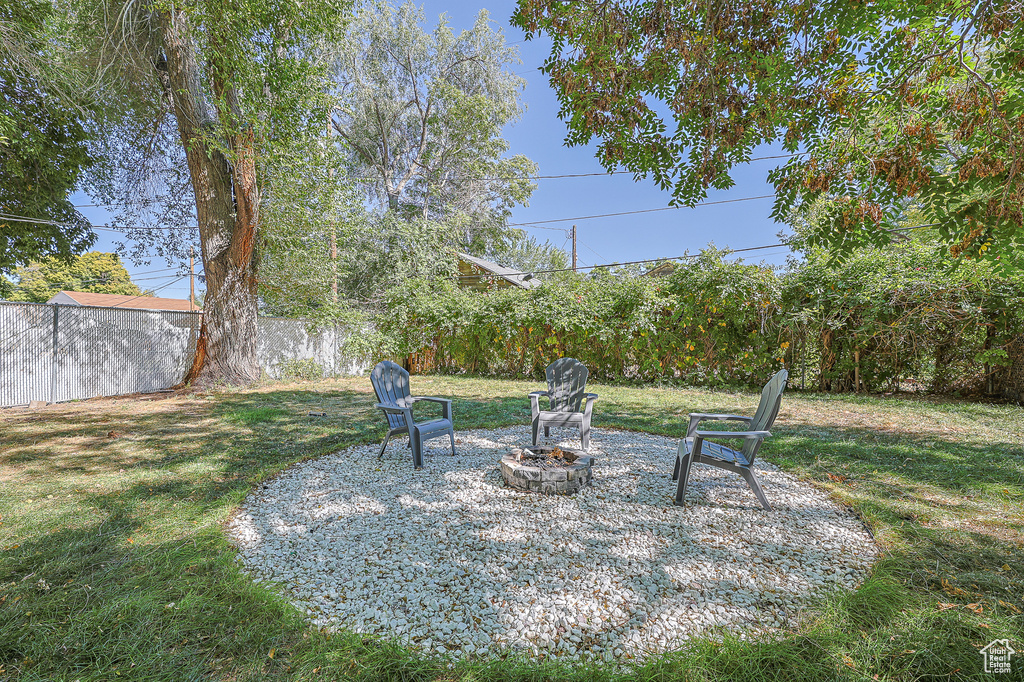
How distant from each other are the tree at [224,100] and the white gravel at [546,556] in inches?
257

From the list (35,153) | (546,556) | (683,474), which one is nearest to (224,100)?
(35,153)

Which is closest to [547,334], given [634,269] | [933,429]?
[634,269]

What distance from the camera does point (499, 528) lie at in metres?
2.58

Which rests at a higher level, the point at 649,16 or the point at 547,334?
the point at 649,16

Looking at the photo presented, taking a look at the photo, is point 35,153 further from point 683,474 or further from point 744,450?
point 744,450

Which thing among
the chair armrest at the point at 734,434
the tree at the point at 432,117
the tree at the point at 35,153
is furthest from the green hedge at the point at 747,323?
the tree at the point at 35,153

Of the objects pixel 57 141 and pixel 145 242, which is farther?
pixel 145 242

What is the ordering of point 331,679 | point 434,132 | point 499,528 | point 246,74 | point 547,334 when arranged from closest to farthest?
point 331,679, point 499,528, point 246,74, point 547,334, point 434,132

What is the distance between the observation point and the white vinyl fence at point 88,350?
22.1 feet

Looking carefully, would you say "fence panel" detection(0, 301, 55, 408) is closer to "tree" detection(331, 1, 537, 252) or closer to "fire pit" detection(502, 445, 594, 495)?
"fire pit" detection(502, 445, 594, 495)

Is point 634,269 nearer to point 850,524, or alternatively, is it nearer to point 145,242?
point 850,524

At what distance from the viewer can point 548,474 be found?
10.0ft

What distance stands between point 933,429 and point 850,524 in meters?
3.73

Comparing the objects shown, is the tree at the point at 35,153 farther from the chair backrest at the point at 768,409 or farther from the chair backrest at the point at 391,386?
the chair backrest at the point at 768,409
